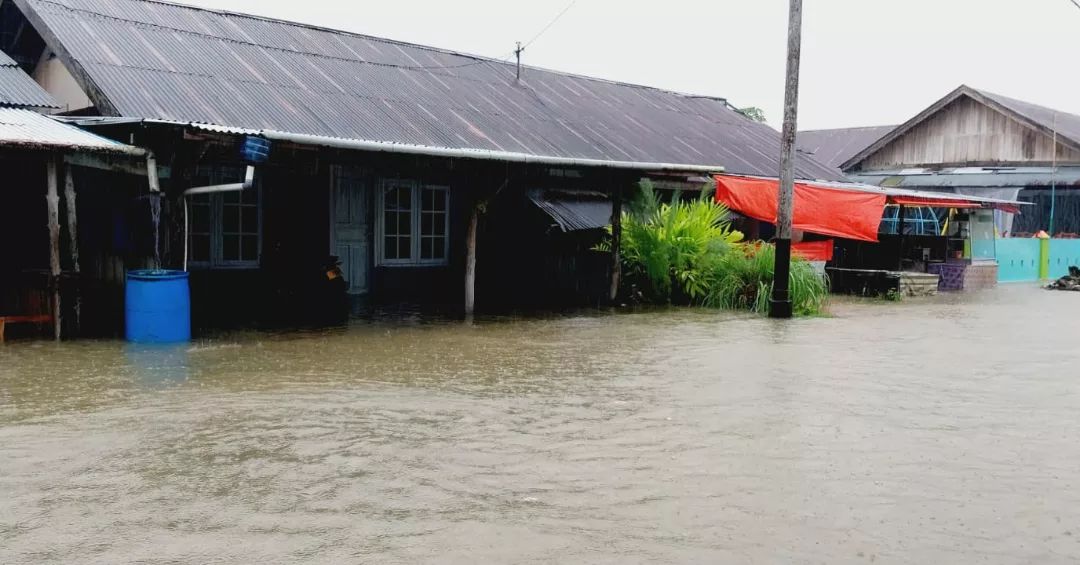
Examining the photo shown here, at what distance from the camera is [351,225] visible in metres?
14.6

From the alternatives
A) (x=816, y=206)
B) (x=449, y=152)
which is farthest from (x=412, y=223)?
(x=816, y=206)

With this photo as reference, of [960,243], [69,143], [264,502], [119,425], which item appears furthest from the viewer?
[960,243]

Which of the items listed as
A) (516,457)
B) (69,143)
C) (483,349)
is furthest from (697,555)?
(69,143)

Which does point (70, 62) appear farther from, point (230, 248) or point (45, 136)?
point (230, 248)

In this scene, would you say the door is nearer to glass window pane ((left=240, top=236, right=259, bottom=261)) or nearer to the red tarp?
glass window pane ((left=240, top=236, right=259, bottom=261))

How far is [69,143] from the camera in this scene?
8953 millimetres

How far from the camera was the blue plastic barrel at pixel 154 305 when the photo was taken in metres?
9.54

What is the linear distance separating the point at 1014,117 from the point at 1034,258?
19.5ft

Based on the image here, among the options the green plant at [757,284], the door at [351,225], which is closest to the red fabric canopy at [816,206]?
the green plant at [757,284]

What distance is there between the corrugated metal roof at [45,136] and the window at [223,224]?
2687 mm

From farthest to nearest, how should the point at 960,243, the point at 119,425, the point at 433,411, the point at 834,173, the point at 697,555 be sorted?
the point at 834,173 < the point at 960,243 < the point at 433,411 < the point at 119,425 < the point at 697,555

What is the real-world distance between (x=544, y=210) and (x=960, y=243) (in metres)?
11.0

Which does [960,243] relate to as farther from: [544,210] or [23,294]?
[23,294]

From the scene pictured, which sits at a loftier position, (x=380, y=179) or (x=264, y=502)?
(x=380, y=179)
